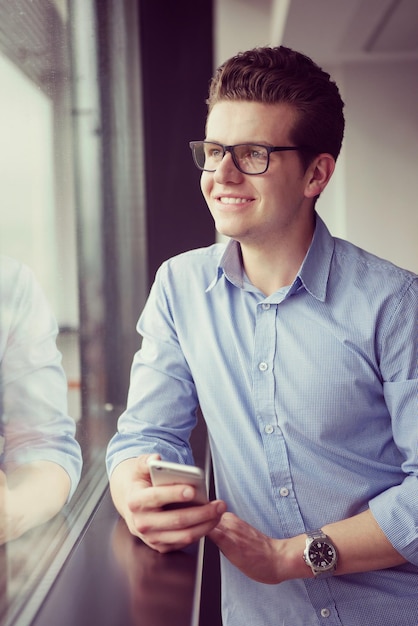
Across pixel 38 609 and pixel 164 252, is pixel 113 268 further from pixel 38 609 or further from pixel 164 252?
pixel 38 609

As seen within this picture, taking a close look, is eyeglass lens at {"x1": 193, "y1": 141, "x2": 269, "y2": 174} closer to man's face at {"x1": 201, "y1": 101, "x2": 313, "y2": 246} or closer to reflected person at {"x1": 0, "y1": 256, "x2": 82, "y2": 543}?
man's face at {"x1": 201, "y1": 101, "x2": 313, "y2": 246}

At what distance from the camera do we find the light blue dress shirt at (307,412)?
1.30m

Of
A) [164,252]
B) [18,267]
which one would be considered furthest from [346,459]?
[164,252]

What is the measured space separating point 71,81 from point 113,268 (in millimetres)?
758

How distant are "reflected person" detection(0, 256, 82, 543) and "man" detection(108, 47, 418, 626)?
111 millimetres

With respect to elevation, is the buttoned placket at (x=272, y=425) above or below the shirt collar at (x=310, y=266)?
below

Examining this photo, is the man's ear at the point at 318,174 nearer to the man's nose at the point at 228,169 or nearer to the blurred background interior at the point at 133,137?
the man's nose at the point at 228,169

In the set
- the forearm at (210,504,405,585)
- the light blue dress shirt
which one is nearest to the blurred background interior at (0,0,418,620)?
the light blue dress shirt

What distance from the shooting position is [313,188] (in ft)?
4.89

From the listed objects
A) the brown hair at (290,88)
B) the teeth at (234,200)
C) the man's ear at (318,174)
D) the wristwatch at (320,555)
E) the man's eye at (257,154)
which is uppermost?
the brown hair at (290,88)

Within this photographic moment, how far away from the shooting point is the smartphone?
955 mm

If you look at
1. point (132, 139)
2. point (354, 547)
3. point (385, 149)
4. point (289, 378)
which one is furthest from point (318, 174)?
point (385, 149)

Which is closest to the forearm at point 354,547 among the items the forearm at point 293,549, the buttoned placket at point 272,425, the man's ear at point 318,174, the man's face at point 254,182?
the forearm at point 293,549

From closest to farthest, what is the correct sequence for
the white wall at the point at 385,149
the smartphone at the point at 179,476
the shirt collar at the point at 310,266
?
1. the smartphone at the point at 179,476
2. the shirt collar at the point at 310,266
3. the white wall at the point at 385,149
